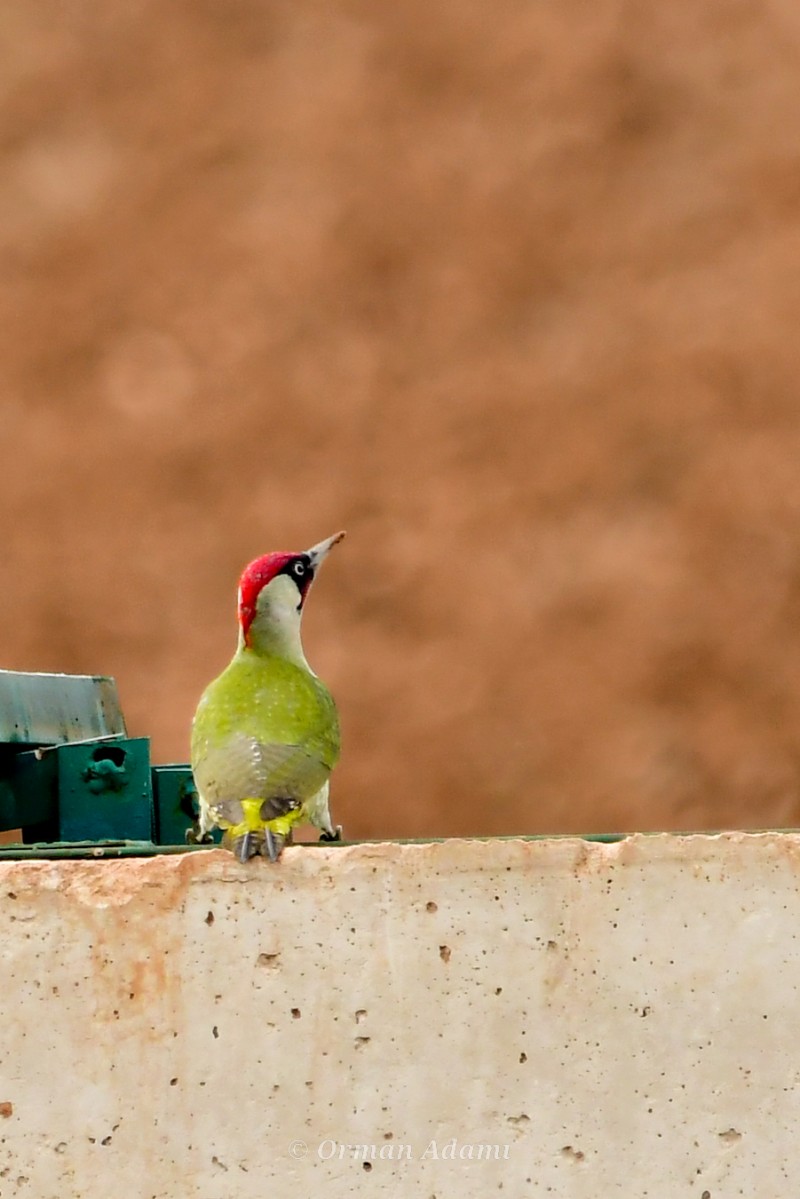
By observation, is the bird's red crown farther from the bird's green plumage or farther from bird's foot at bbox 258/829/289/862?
bird's foot at bbox 258/829/289/862

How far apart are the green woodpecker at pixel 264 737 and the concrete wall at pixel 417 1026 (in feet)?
0.58

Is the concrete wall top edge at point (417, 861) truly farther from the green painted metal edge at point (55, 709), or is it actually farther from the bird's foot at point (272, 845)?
the green painted metal edge at point (55, 709)

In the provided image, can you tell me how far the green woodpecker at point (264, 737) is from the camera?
3.23 m

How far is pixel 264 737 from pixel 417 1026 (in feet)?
2.25

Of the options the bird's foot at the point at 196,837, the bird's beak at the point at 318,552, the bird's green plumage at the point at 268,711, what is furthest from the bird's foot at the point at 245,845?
the bird's beak at the point at 318,552

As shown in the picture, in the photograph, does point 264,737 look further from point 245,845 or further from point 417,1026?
point 417,1026

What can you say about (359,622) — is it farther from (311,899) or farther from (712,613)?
(311,899)

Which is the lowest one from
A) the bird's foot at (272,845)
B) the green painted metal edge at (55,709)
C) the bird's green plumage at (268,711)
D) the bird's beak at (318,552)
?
the bird's foot at (272,845)

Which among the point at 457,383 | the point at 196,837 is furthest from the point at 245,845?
the point at 457,383

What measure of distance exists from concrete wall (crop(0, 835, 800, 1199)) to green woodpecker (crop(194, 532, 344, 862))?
18cm

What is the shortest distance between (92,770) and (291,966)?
111cm

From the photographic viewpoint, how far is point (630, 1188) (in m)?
2.89

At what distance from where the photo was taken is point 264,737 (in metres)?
3.45

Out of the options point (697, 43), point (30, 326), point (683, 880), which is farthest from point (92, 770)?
point (697, 43)
